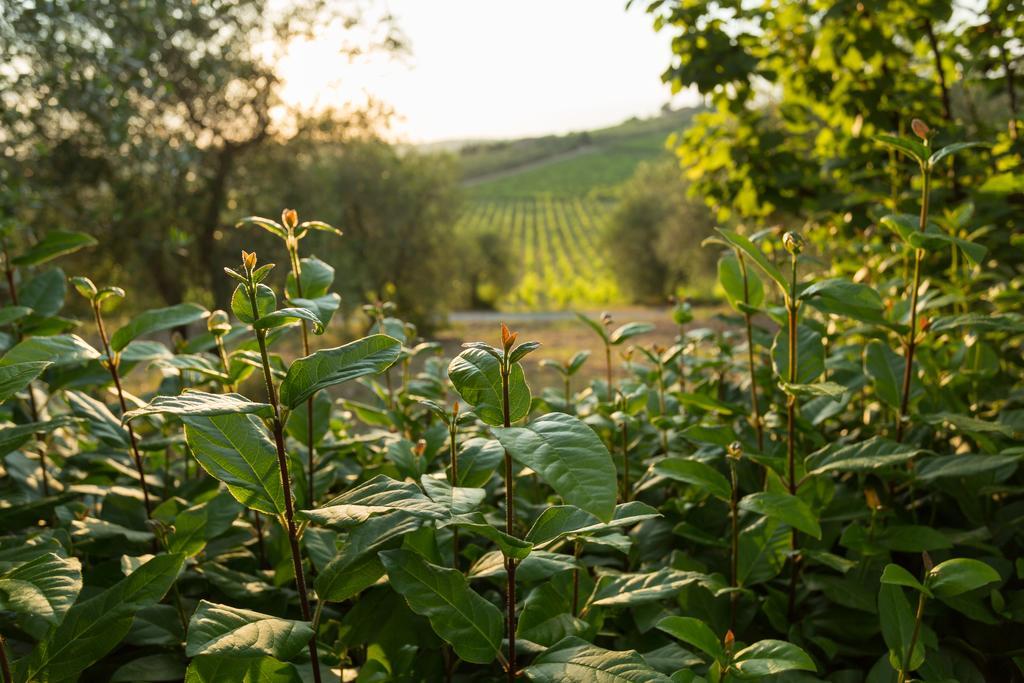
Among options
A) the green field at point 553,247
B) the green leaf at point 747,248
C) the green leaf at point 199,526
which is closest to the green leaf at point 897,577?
the green leaf at point 747,248

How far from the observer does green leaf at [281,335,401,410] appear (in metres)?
0.69

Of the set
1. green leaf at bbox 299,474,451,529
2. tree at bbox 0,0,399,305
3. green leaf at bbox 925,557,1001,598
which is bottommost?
green leaf at bbox 925,557,1001,598

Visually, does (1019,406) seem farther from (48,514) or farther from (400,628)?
(48,514)

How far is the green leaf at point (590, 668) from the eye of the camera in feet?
2.12

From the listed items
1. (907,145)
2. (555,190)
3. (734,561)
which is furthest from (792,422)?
(555,190)

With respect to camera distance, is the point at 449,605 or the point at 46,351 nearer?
the point at 449,605

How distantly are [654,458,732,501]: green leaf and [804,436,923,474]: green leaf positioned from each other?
0.14m

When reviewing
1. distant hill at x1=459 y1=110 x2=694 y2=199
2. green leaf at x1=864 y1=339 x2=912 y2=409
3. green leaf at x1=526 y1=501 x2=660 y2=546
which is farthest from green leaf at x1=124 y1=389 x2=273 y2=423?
distant hill at x1=459 y1=110 x2=694 y2=199

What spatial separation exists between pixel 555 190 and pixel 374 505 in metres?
43.7

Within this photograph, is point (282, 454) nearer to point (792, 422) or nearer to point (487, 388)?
point (487, 388)

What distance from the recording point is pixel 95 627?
0.76 metres

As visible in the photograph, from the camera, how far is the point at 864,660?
1098 mm

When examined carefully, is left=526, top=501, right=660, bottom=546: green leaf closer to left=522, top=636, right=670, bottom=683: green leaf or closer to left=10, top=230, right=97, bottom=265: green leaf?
left=522, top=636, right=670, bottom=683: green leaf

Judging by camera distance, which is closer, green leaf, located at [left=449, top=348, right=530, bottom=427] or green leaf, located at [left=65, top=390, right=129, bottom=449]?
green leaf, located at [left=449, top=348, right=530, bottom=427]
